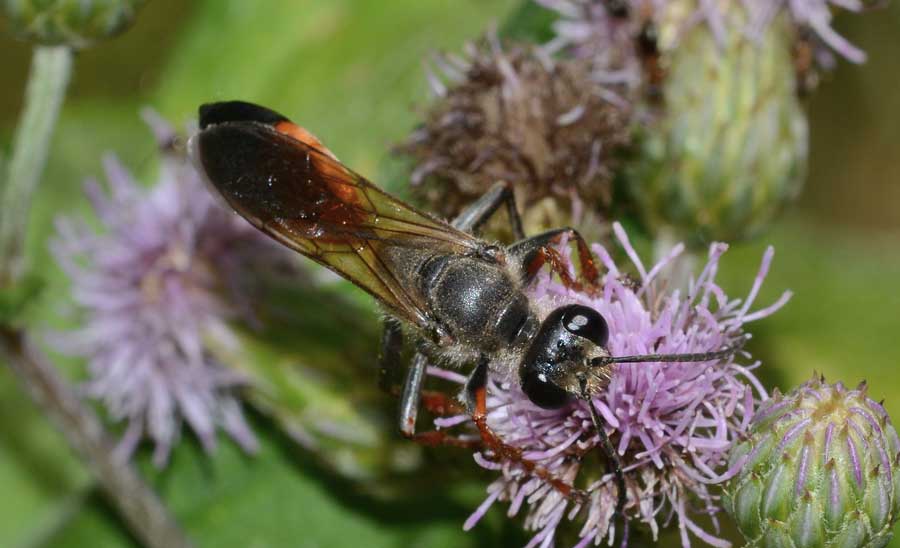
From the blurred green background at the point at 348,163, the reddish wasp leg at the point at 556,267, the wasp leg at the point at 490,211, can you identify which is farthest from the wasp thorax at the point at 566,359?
the blurred green background at the point at 348,163

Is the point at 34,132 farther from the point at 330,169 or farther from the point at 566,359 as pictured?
the point at 566,359

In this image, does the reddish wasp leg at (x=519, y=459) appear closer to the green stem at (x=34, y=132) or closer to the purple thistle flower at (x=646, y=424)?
the purple thistle flower at (x=646, y=424)

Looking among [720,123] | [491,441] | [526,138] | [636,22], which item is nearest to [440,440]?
[491,441]

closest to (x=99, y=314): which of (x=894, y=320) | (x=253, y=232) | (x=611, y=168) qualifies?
(x=253, y=232)

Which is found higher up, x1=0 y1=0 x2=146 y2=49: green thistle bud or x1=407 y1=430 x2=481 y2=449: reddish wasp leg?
x1=0 y1=0 x2=146 y2=49: green thistle bud

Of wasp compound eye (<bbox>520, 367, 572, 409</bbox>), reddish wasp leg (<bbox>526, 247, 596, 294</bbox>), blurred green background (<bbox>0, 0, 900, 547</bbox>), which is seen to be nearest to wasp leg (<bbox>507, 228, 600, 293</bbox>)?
reddish wasp leg (<bbox>526, 247, 596, 294</bbox>)

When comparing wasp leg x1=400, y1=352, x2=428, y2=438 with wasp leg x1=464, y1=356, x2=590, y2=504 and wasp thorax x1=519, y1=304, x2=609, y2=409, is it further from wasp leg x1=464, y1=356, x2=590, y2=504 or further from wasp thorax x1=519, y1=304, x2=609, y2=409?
wasp thorax x1=519, y1=304, x2=609, y2=409

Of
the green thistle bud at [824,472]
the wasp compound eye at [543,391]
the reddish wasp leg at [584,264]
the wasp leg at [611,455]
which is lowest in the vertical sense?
the green thistle bud at [824,472]
